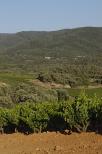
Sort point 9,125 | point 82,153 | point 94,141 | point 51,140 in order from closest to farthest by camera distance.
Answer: point 82,153 → point 94,141 → point 51,140 → point 9,125

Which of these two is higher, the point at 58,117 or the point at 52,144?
the point at 58,117

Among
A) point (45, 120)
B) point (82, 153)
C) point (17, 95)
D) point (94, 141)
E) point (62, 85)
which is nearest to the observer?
point (82, 153)

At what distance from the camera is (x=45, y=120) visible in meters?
13.9

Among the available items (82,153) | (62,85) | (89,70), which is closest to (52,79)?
(62,85)

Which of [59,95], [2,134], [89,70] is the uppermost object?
[2,134]

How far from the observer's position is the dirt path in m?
11.0

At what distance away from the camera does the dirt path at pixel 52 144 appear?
10977mm

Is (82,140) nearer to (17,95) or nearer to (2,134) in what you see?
(2,134)

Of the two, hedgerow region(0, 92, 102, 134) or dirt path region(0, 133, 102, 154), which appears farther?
hedgerow region(0, 92, 102, 134)

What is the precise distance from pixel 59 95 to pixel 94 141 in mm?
26137

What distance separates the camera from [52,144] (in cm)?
1206

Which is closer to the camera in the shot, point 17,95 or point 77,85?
point 17,95

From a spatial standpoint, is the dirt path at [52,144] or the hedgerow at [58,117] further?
the hedgerow at [58,117]

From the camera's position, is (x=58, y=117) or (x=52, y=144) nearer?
(x=52, y=144)
